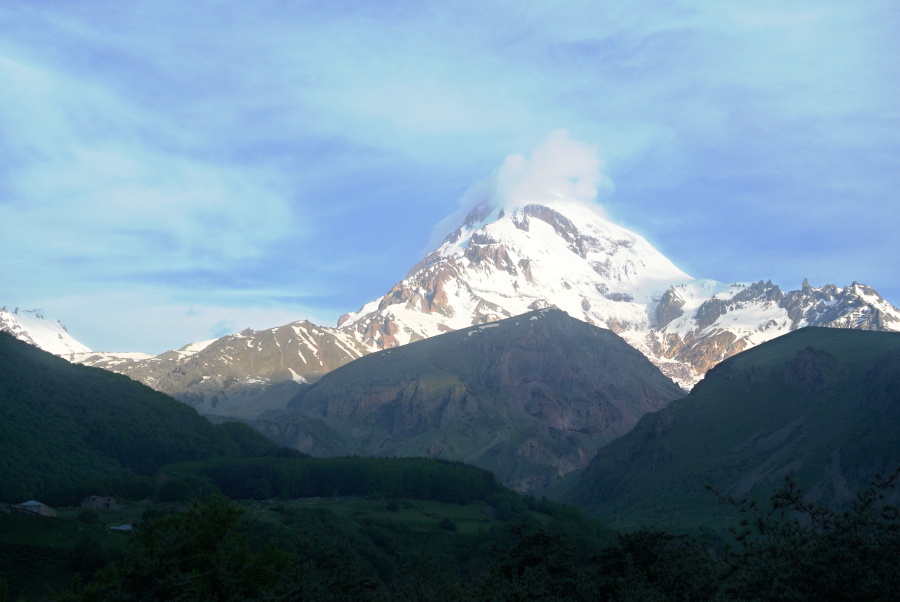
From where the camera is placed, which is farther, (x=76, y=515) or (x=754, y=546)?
(x=76, y=515)

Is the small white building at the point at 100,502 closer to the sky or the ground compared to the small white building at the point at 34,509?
closer to the sky

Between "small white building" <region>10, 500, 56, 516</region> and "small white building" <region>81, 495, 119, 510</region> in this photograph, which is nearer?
"small white building" <region>10, 500, 56, 516</region>

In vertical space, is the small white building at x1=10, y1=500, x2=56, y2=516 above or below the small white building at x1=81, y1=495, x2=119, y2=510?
below

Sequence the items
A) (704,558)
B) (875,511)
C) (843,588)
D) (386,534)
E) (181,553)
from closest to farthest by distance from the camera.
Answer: (843,588) → (875,511) → (181,553) → (704,558) → (386,534)

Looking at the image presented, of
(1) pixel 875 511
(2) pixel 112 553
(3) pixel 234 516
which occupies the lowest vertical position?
(2) pixel 112 553

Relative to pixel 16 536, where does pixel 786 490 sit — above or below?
above

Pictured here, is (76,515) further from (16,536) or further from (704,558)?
(704,558)

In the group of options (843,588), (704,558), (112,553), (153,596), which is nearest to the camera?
(843,588)

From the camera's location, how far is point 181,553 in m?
70.2

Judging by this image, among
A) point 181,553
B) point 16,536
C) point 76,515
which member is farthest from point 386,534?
point 181,553

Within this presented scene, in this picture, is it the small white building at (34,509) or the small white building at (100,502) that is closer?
the small white building at (34,509)

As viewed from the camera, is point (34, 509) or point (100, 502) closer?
point (34, 509)

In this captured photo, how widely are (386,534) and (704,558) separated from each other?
378ft

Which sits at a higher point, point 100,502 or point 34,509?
point 100,502
